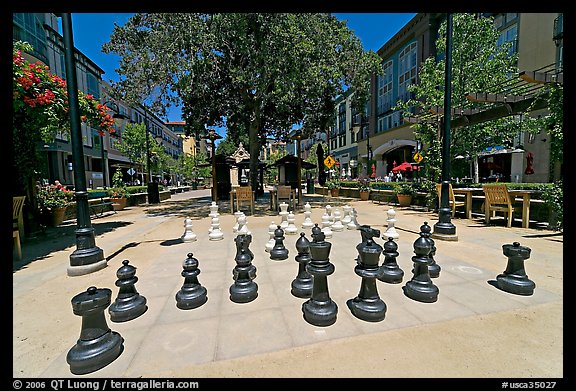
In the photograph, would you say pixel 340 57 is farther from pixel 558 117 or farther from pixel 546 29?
pixel 546 29

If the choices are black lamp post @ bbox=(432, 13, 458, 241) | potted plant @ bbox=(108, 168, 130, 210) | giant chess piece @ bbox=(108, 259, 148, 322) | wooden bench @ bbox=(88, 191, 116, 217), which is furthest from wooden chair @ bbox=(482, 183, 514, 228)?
potted plant @ bbox=(108, 168, 130, 210)

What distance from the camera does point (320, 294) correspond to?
8.45 ft

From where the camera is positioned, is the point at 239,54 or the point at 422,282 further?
the point at 239,54

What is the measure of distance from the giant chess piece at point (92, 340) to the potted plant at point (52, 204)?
8.57 m

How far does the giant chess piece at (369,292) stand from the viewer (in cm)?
250

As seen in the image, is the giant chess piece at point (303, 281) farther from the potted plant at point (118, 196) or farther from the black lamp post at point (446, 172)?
the potted plant at point (118, 196)

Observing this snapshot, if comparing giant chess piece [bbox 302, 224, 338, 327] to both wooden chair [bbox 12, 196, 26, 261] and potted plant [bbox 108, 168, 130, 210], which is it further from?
potted plant [bbox 108, 168, 130, 210]

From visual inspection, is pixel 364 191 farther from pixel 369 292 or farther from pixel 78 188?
pixel 78 188

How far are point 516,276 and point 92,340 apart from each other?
4.72 meters

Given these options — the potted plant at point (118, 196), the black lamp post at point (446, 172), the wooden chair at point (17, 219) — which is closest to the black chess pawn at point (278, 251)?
the black lamp post at point (446, 172)

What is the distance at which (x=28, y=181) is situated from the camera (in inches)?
282

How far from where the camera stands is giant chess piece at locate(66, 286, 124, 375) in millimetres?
1891

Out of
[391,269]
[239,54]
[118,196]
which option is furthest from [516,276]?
[118,196]

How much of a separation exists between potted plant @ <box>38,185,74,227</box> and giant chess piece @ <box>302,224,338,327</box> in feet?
32.1
